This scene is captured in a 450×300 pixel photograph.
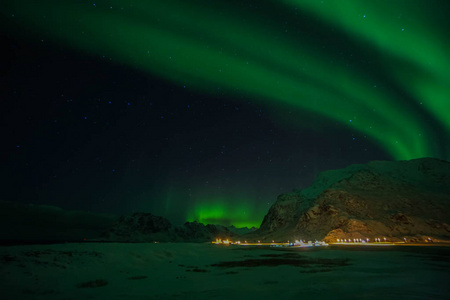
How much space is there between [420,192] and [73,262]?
6474 inches

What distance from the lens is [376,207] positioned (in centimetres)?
13600

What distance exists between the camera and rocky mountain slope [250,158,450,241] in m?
115

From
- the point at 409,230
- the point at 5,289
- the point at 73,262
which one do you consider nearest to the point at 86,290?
the point at 5,289

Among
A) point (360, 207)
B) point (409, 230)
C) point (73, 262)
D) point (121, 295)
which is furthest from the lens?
point (360, 207)

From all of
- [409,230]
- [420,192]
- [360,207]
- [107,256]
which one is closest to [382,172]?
[420,192]

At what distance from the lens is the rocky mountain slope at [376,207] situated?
114688 millimetres

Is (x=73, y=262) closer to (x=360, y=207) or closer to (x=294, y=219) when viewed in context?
(x=360, y=207)

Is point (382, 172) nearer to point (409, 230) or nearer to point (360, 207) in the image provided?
point (360, 207)

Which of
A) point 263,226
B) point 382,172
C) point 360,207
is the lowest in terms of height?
point 263,226

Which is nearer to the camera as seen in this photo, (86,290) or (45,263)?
(86,290)

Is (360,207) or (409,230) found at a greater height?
(360,207)

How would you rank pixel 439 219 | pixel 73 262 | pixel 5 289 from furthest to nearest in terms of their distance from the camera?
pixel 439 219 < pixel 73 262 < pixel 5 289

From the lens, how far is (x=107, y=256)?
95.5 feet

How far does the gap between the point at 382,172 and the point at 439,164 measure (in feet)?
122
